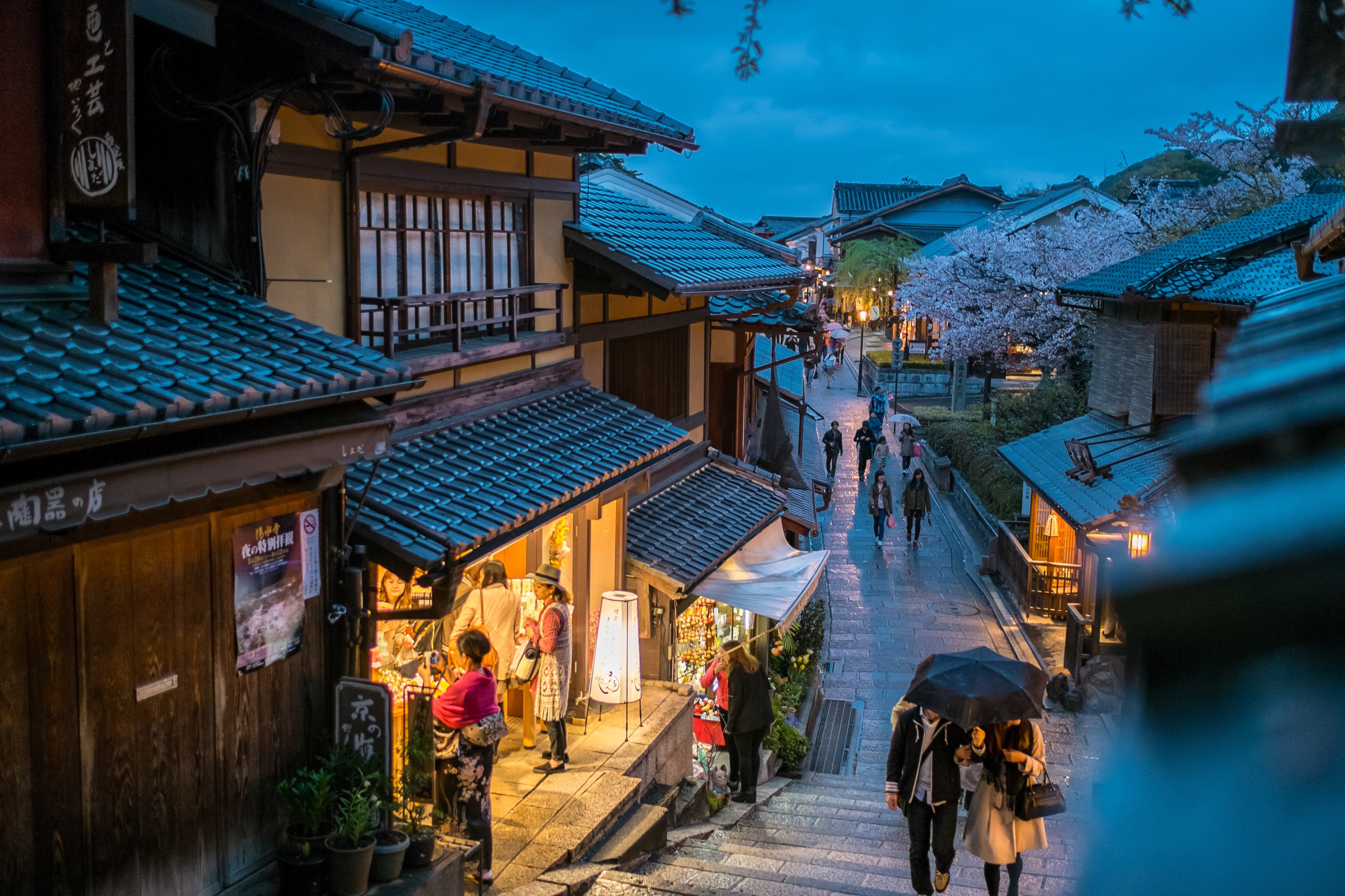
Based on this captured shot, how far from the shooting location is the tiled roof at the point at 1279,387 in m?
0.84

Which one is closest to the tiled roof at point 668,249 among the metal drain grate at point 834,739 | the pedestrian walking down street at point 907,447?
the metal drain grate at point 834,739

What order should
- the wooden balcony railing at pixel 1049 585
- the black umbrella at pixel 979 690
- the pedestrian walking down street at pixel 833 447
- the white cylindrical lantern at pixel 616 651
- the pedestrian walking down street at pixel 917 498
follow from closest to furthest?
the black umbrella at pixel 979 690
the white cylindrical lantern at pixel 616 651
the wooden balcony railing at pixel 1049 585
the pedestrian walking down street at pixel 917 498
the pedestrian walking down street at pixel 833 447

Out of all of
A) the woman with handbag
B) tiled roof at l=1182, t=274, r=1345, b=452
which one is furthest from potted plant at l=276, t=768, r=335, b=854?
tiled roof at l=1182, t=274, r=1345, b=452

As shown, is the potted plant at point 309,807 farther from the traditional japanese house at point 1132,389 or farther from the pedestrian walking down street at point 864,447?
the pedestrian walking down street at point 864,447

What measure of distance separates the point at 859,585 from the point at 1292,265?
437 inches

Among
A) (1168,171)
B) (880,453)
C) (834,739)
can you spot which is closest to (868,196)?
(1168,171)

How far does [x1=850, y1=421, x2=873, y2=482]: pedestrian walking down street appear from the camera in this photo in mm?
34594

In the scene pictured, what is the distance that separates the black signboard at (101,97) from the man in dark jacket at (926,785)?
676cm

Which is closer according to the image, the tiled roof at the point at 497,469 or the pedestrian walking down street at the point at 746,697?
the tiled roof at the point at 497,469

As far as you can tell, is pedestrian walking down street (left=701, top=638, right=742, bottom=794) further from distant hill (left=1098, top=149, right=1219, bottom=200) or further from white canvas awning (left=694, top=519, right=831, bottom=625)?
distant hill (left=1098, top=149, right=1219, bottom=200)

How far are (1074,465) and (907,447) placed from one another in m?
13.7

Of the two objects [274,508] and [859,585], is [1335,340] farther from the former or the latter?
[859,585]

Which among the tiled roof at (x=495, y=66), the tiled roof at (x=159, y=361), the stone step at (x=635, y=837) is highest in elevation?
the tiled roof at (x=495, y=66)

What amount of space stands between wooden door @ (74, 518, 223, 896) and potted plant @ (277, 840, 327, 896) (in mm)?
373
